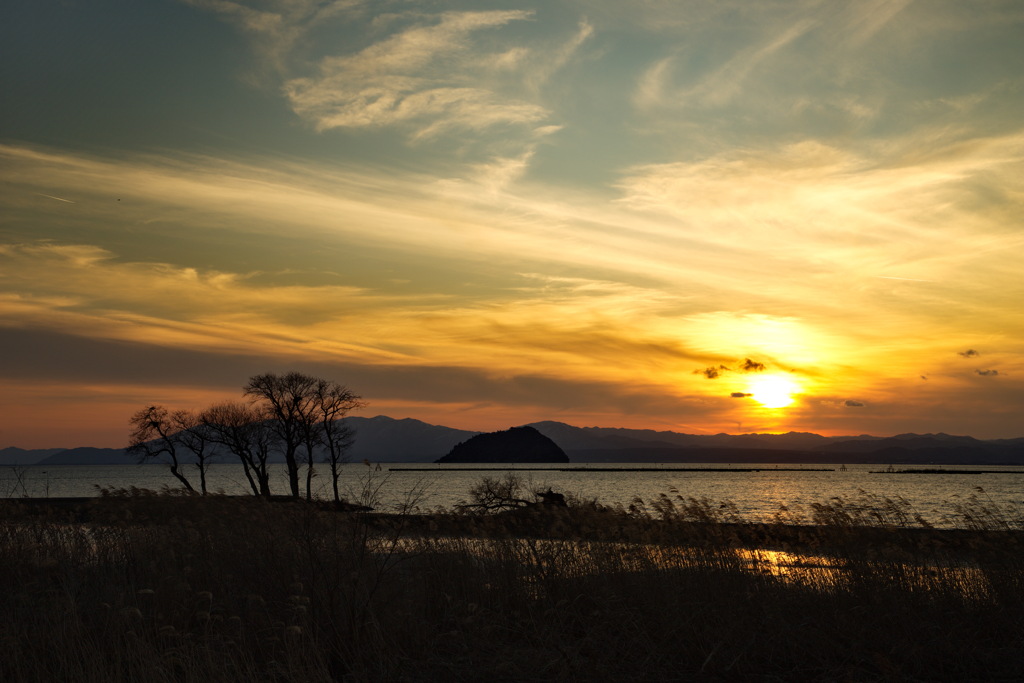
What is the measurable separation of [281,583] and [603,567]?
485 cm

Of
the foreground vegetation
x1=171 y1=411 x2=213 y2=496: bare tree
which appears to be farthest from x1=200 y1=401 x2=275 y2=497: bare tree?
the foreground vegetation

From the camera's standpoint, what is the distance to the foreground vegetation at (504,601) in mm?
8367

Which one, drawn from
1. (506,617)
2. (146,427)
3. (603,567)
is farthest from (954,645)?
(146,427)

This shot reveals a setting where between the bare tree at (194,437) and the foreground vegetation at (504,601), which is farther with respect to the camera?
the bare tree at (194,437)

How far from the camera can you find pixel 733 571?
455 inches

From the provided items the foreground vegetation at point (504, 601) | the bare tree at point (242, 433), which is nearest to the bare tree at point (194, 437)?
the bare tree at point (242, 433)

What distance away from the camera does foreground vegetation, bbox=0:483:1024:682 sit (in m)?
8.37

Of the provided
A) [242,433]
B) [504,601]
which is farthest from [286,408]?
[504,601]

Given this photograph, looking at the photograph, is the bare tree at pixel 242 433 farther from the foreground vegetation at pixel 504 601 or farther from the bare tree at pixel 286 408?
the foreground vegetation at pixel 504 601

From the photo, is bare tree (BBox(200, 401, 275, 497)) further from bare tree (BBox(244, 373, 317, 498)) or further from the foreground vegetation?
the foreground vegetation

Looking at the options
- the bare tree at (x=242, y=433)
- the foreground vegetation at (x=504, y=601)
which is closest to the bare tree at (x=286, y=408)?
the bare tree at (x=242, y=433)

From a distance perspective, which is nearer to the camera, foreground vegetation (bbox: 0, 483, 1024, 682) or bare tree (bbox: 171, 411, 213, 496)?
foreground vegetation (bbox: 0, 483, 1024, 682)

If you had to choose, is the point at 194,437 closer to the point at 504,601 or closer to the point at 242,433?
the point at 242,433

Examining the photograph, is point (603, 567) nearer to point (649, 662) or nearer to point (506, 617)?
point (506, 617)
